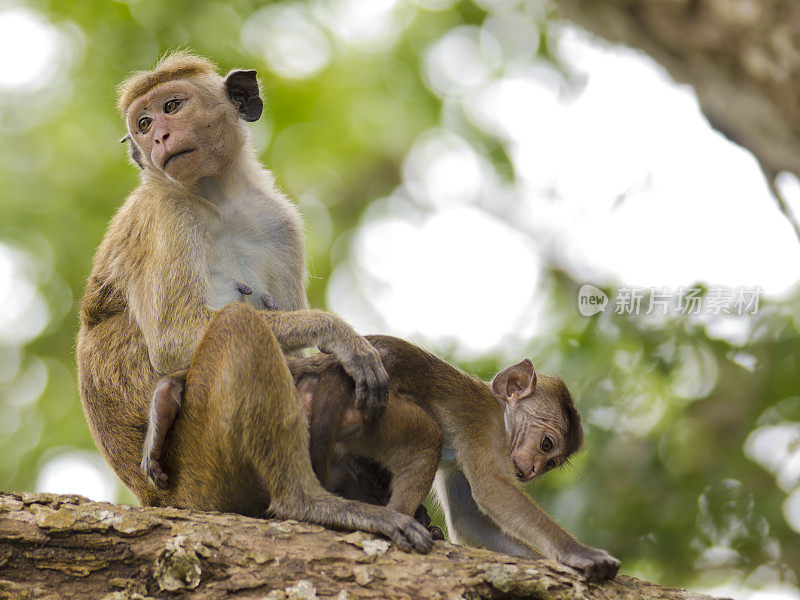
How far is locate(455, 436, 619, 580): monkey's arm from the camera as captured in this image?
16.5ft

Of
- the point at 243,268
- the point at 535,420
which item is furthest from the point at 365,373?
the point at 535,420

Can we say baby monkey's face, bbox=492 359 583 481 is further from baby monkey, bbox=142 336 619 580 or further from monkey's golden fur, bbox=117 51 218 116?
monkey's golden fur, bbox=117 51 218 116

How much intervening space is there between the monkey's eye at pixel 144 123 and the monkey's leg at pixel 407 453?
9.58 ft

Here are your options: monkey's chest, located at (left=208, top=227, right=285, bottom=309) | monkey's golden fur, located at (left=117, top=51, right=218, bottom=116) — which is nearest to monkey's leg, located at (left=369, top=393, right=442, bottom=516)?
monkey's chest, located at (left=208, top=227, right=285, bottom=309)

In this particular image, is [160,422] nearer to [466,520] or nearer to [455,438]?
[455,438]

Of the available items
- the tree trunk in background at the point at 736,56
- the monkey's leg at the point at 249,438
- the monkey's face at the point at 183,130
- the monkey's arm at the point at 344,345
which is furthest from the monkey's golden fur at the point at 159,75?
the tree trunk in background at the point at 736,56

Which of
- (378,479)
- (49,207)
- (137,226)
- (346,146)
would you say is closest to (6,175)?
(49,207)

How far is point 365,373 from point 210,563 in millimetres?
1568

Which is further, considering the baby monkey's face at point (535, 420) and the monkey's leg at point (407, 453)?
Result: the baby monkey's face at point (535, 420)

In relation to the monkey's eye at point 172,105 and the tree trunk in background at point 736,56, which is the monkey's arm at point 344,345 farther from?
the tree trunk in background at point 736,56

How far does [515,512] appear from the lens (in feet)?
18.2

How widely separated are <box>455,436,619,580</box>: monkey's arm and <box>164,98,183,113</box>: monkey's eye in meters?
3.31

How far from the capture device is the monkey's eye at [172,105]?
6.59 metres

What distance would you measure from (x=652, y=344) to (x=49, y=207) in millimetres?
10175
